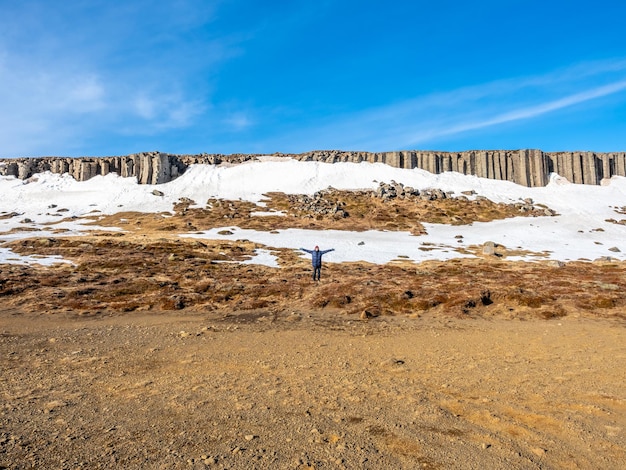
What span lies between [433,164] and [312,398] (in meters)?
105

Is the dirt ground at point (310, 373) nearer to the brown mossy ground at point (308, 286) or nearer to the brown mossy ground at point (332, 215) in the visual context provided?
the brown mossy ground at point (308, 286)

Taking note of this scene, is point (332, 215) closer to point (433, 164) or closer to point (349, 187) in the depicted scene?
point (349, 187)

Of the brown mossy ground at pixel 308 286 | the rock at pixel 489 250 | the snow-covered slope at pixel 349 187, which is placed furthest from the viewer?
the snow-covered slope at pixel 349 187

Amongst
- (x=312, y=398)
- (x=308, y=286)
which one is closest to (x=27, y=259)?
(x=308, y=286)

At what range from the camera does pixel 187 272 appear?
33.2 metres

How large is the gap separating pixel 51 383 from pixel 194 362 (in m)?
3.78

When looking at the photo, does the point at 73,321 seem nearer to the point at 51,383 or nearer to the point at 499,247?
the point at 51,383

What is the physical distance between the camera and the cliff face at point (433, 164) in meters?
98.5

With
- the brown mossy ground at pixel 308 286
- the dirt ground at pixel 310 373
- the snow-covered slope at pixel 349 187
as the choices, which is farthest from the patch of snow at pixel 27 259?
the snow-covered slope at pixel 349 187

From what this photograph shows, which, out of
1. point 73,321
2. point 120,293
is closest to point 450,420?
point 73,321

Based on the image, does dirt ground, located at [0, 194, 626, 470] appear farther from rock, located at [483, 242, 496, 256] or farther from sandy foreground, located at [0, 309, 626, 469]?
rock, located at [483, 242, 496, 256]

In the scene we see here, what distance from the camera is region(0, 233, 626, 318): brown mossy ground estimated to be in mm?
21641

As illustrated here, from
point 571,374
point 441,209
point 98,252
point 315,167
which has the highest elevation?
point 315,167

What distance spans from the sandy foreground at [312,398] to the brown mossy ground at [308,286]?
490 centimetres
